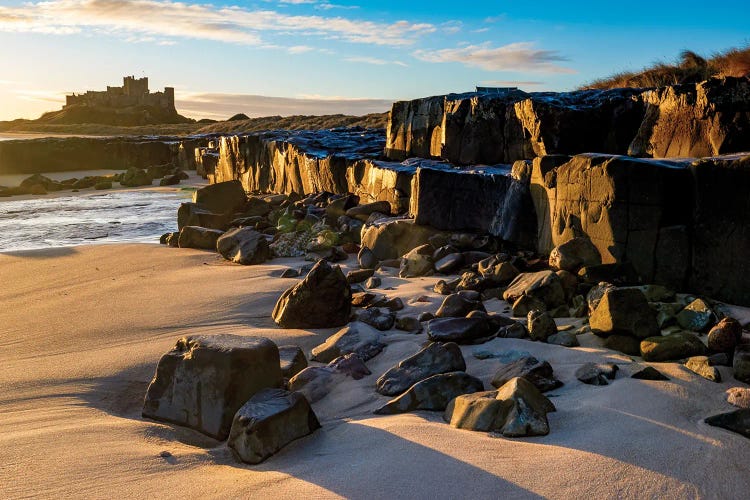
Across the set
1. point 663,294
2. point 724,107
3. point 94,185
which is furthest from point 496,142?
point 94,185

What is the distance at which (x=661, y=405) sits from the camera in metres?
2.90

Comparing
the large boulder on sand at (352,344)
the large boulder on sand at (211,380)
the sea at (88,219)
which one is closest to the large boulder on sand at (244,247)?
the sea at (88,219)

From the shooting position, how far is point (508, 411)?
2.83 meters

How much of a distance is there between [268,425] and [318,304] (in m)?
1.96

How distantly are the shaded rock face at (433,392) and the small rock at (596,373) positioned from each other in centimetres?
51

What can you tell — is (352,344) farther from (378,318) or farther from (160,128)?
(160,128)

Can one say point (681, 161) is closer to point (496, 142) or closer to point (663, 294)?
point (663, 294)

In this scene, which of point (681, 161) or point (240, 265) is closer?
point (681, 161)

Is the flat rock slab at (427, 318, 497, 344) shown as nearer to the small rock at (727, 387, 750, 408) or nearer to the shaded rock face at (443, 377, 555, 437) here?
the shaded rock face at (443, 377, 555, 437)

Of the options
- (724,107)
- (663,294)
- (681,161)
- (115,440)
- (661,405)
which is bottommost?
(115,440)

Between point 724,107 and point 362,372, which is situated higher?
point 724,107

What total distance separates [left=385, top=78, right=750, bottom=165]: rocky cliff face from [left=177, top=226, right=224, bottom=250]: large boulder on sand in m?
2.82

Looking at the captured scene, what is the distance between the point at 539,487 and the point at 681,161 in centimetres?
314

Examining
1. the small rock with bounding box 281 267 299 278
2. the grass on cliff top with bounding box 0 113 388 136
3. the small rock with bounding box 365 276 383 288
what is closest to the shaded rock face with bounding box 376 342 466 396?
the small rock with bounding box 365 276 383 288
